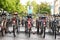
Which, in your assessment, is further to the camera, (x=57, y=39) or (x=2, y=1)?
(x=2, y=1)

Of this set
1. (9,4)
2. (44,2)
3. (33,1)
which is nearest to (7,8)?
(9,4)

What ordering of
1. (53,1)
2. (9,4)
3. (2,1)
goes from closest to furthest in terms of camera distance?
(2,1) → (9,4) → (53,1)

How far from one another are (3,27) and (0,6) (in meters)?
29.5

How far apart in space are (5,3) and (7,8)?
462cm

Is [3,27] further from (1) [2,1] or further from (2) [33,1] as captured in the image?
(2) [33,1]

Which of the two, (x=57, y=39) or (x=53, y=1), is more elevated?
(x=53, y=1)

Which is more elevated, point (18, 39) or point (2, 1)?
point (2, 1)

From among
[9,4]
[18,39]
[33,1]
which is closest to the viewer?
[18,39]

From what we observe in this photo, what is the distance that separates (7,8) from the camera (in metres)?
54.8

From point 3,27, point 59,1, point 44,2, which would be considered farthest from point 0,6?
point 44,2

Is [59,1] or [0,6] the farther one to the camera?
[59,1]

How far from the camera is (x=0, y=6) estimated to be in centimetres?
5069

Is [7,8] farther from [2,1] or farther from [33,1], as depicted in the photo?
[33,1]

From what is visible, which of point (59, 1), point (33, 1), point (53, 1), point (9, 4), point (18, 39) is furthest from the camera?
point (33, 1)
